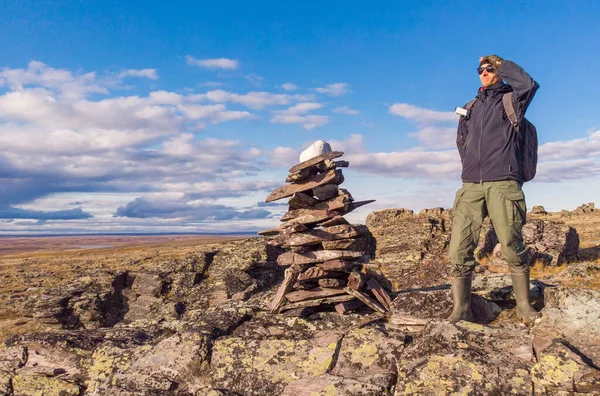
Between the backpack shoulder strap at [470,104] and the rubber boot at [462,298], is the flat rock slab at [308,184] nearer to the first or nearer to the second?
the backpack shoulder strap at [470,104]

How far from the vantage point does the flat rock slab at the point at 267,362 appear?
28.3ft

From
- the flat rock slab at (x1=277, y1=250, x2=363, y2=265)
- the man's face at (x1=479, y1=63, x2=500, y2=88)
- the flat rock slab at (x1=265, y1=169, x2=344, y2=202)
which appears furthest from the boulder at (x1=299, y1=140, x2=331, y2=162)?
the man's face at (x1=479, y1=63, x2=500, y2=88)

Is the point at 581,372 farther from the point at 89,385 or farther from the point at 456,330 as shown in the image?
the point at 89,385

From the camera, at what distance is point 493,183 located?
30.4 feet

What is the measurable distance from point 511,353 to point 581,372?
1133 millimetres

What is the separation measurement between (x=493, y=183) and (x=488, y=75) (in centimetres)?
237

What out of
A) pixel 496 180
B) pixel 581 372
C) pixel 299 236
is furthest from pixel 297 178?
pixel 581 372

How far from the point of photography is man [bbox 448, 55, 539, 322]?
9078 millimetres

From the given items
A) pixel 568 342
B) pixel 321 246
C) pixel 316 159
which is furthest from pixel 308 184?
pixel 568 342

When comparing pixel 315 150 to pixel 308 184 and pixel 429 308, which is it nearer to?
pixel 308 184

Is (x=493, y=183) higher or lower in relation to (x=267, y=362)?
higher

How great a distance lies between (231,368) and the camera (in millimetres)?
9062

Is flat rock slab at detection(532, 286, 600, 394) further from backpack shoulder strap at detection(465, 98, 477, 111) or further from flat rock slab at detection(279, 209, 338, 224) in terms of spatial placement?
flat rock slab at detection(279, 209, 338, 224)

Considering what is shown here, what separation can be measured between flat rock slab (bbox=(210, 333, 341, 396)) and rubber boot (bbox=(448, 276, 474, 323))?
257cm
